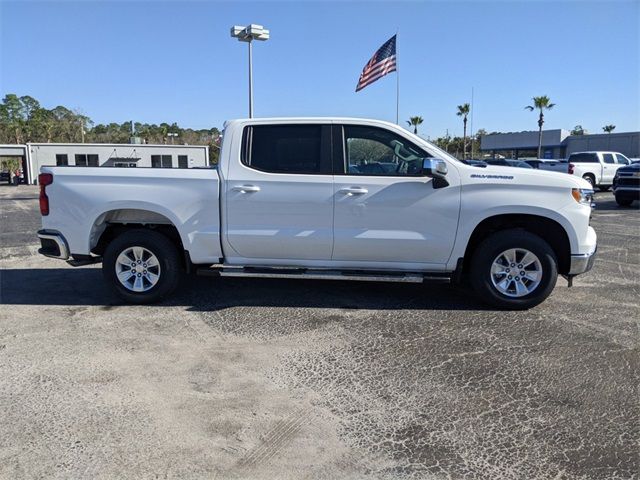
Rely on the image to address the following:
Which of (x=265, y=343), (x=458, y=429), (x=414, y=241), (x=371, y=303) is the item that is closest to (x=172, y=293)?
(x=265, y=343)

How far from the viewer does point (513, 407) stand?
342 centimetres

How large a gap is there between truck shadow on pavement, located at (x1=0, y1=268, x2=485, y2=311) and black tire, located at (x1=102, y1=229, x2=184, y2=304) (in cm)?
20

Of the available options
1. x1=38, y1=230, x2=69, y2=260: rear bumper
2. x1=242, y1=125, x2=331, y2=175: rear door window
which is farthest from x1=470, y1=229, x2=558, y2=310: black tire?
x1=38, y1=230, x2=69, y2=260: rear bumper

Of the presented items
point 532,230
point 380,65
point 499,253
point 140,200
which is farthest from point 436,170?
point 380,65

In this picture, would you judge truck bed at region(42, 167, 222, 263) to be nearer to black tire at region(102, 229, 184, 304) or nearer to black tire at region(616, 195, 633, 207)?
black tire at region(102, 229, 184, 304)

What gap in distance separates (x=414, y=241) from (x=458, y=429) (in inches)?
97.3

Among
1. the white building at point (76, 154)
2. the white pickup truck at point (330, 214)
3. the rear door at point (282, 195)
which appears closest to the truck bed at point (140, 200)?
the white pickup truck at point (330, 214)

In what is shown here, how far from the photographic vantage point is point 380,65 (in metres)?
21.5

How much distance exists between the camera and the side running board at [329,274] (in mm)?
5301

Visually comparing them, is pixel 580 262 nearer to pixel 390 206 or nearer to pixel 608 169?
pixel 390 206

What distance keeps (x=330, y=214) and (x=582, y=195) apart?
260 cm

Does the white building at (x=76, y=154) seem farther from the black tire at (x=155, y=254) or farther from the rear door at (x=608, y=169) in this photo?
the black tire at (x=155, y=254)

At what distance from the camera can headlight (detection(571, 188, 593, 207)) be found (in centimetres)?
Result: 522

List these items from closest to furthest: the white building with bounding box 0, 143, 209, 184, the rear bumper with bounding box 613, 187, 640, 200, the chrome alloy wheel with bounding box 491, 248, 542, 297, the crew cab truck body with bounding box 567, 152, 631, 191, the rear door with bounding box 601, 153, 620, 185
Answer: the chrome alloy wheel with bounding box 491, 248, 542, 297 → the rear bumper with bounding box 613, 187, 640, 200 → the crew cab truck body with bounding box 567, 152, 631, 191 → the rear door with bounding box 601, 153, 620, 185 → the white building with bounding box 0, 143, 209, 184
